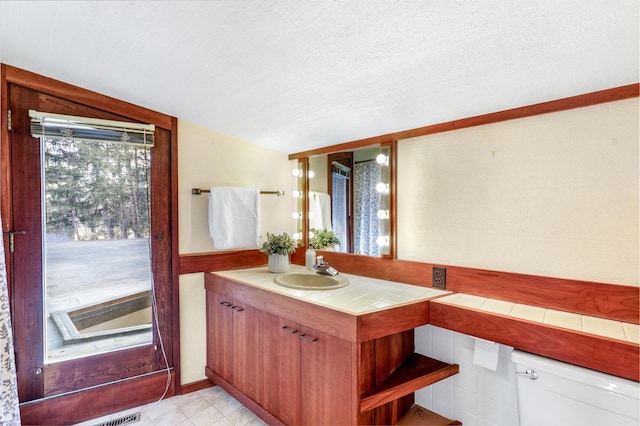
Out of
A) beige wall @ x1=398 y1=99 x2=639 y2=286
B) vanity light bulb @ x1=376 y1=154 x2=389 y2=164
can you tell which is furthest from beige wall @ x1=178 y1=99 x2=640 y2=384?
vanity light bulb @ x1=376 y1=154 x2=389 y2=164

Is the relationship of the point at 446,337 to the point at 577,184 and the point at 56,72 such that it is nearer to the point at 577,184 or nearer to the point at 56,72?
the point at 577,184

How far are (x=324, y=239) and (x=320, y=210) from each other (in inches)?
10.1

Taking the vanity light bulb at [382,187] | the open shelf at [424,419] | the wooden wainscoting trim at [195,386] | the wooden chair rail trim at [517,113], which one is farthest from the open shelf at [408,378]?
the wooden wainscoting trim at [195,386]

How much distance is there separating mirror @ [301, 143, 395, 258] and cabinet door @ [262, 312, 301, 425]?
77 cm

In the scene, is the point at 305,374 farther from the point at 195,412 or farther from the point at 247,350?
the point at 195,412

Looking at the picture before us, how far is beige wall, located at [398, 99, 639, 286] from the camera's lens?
127cm

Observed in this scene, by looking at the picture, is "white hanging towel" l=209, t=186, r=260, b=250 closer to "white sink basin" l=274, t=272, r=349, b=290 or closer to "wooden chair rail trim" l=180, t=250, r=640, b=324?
"wooden chair rail trim" l=180, t=250, r=640, b=324

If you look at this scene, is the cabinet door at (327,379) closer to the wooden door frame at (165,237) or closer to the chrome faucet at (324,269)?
the chrome faucet at (324,269)

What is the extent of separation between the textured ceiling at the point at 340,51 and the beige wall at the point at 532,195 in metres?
0.15

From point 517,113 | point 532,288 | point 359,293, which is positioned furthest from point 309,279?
point 517,113

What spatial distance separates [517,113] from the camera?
1.51 metres

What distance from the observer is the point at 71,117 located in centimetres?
179

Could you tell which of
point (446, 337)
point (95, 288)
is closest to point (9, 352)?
point (95, 288)

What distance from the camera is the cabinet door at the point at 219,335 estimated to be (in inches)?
82.7
